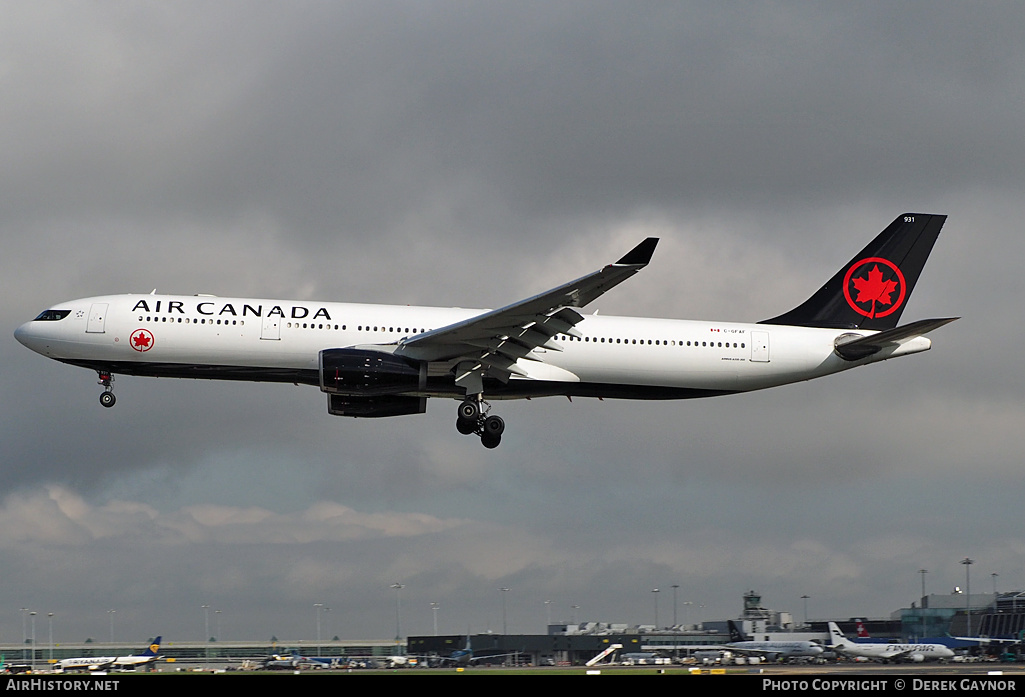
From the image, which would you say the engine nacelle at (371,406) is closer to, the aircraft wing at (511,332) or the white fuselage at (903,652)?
the aircraft wing at (511,332)

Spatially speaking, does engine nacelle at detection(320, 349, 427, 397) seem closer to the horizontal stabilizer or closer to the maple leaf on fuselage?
the horizontal stabilizer

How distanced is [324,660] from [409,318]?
13.0 metres

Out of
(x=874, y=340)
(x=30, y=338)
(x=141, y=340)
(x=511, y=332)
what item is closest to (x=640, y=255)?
(x=511, y=332)

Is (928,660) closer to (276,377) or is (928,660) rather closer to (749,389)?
(749,389)

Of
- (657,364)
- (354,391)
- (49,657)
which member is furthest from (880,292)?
(49,657)

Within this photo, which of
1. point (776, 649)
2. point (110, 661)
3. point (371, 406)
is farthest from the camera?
point (776, 649)

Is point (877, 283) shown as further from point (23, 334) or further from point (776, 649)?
point (23, 334)

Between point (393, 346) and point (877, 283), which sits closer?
point (393, 346)

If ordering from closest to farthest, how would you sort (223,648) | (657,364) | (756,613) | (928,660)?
1. (223,648)
2. (657,364)
3. (928,660)
4. (756,613)

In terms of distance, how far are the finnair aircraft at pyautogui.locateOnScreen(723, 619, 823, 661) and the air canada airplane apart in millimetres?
18808

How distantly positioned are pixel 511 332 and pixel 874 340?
42.9ft

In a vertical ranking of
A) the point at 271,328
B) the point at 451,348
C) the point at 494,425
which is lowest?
the point at 494,425

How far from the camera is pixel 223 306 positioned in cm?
3712

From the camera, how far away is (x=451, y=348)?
36844 millimetres
